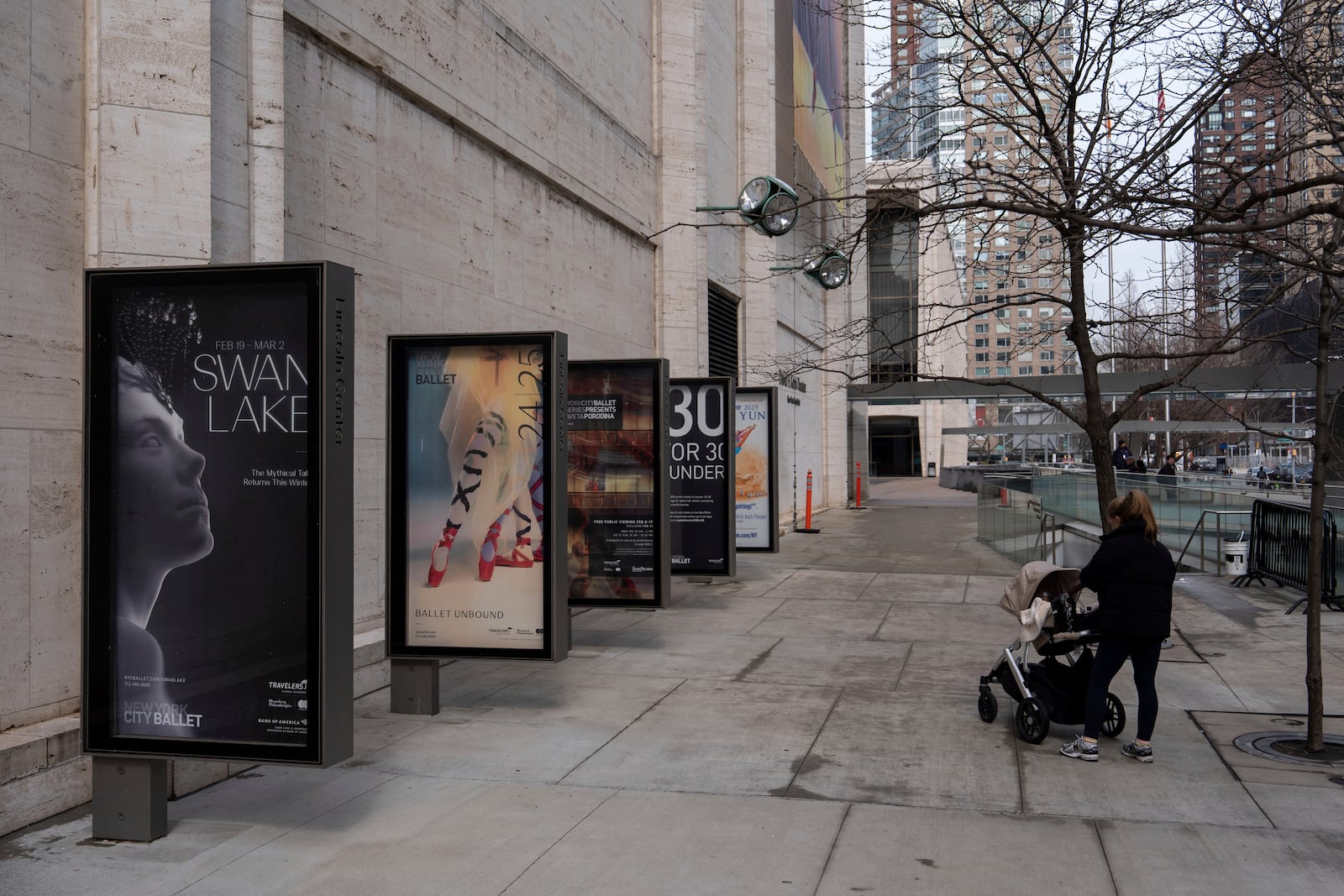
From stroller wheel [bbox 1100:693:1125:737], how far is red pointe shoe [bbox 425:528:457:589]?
15.2 ft

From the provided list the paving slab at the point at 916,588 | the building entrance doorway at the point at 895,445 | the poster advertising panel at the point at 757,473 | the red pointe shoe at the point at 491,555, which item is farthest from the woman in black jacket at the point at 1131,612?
the building entrance doorway at the point at 895,445

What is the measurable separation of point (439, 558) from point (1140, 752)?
4.84m

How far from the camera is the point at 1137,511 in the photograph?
721 cm

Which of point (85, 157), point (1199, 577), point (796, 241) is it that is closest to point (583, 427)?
point (85, 157)

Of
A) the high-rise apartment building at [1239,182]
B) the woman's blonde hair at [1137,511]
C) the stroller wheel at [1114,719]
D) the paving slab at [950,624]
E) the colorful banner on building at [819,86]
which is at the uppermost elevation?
the colorful banner on building at [819,86]

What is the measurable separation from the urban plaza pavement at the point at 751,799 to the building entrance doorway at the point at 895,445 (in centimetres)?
7859

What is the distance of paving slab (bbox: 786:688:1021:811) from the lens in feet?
21.1

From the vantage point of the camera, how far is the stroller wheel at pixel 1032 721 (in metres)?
7.48

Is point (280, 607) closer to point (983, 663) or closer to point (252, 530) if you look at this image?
point (252, 530)

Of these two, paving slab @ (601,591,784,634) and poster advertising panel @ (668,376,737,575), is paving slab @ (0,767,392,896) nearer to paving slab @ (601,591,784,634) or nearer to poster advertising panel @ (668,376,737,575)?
paving slab @ (601,591,784,634)

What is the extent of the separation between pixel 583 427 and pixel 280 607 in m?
6.06

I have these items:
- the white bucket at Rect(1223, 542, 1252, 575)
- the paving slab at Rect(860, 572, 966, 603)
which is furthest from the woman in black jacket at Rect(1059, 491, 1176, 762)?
the white bucket at Rect(1223, 542, 1252, 575)

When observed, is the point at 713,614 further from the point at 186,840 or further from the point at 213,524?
the point at 213,524

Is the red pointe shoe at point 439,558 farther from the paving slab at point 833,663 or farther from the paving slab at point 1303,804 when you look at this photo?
the paving slab at point 1303,804
